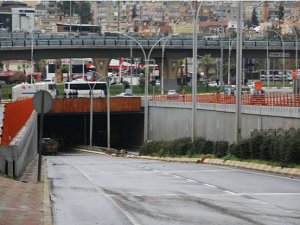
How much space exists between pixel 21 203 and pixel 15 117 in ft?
121

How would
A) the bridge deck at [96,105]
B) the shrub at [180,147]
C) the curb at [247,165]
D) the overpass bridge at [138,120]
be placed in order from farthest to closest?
the bridge deck at [96,105] < the shrub at [180,147] < the overpass bridge at [138,120] < the curb at [247,165]

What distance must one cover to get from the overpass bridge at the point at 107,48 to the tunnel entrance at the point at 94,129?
12.1m

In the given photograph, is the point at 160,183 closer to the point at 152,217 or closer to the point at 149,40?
the point at 152,217

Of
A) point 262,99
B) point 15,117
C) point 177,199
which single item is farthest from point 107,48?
point 177,199

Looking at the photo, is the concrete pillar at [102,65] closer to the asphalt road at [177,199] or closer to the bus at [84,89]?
the bus at [84,89]

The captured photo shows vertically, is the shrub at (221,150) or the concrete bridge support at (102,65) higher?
the concrete bridge support at (102,65)

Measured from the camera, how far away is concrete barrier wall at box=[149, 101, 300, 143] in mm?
41188

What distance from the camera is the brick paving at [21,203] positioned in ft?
52.1

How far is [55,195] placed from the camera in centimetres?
2225

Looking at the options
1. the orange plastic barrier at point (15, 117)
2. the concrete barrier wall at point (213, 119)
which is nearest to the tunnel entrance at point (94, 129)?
the concrete barrier wall at point (213, 119)

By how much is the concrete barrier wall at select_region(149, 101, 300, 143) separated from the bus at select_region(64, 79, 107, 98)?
14850 mm

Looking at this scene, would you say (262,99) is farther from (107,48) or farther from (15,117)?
(107,48)

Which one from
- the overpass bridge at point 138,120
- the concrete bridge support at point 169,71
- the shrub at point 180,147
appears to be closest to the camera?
the overpass bridge at point 138,120

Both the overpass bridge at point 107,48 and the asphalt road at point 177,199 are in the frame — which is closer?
the asphalt road at point 177,199
